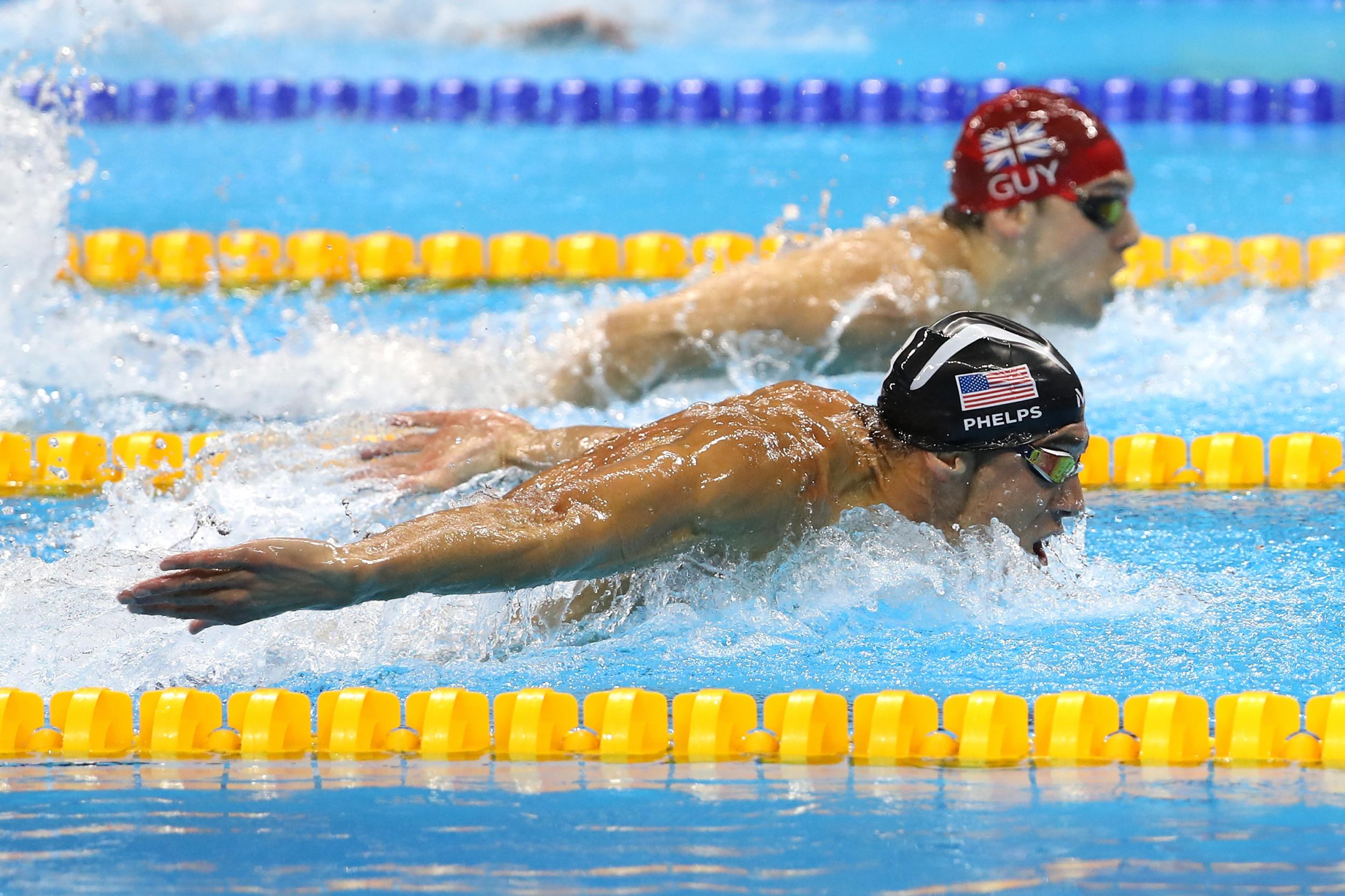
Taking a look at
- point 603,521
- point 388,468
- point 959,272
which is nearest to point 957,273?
point 959,272

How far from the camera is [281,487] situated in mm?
3484

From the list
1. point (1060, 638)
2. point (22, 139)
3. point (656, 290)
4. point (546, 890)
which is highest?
point (22, 139)

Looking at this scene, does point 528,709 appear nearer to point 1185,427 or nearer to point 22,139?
point 1185,427

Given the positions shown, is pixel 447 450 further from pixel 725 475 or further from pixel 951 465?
pixel 951 465

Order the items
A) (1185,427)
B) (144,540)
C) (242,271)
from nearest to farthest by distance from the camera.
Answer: (144,540), (1185,427), (242,271)

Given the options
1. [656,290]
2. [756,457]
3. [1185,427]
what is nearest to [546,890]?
[756,457]

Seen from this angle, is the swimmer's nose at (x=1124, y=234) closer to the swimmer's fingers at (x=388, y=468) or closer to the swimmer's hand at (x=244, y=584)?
the swimmer's fingers at (x=388, y=468)

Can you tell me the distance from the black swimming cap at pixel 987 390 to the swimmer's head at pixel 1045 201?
1478 mm

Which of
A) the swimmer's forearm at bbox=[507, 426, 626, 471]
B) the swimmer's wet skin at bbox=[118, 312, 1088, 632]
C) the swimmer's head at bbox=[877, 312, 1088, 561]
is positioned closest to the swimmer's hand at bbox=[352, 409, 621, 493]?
the swimmer's forearm at bbox=[507, 426, 626, 471]

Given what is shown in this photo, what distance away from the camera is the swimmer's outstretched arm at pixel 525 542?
2.09 metres

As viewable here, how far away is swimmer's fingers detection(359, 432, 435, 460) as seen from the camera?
3393mm

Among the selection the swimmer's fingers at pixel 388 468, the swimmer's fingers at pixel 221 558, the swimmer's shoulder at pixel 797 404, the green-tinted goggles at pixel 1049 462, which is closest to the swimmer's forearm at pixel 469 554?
the swimmer's fingers at pixel 221 558

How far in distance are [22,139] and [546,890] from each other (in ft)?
13.4

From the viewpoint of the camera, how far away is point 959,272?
423cm
